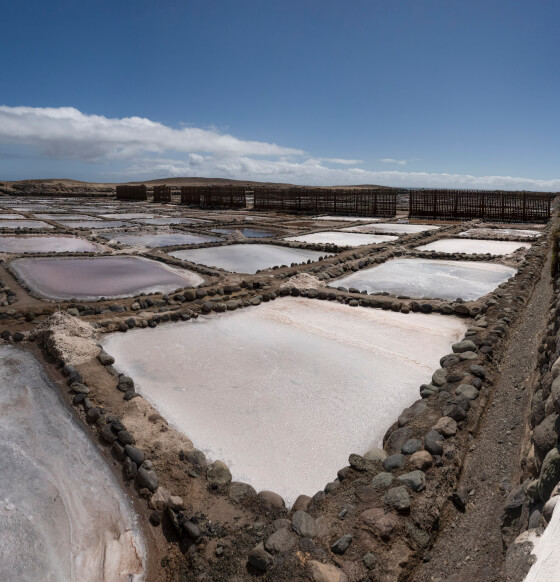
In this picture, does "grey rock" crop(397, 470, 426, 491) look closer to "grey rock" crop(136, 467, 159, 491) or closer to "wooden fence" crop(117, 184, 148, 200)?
"grey rock" crop(136, 467, 159, 491)

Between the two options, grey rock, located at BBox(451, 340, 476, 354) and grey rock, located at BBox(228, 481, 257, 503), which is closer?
grey rock, located at BBox(228, 481, 257, 503)

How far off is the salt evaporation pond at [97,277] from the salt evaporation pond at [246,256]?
0.96 meters

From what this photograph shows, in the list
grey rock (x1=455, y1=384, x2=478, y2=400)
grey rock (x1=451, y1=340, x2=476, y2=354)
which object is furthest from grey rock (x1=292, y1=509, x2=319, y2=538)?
grey rock (x1=451, y1=340, x2=476, y2=354)

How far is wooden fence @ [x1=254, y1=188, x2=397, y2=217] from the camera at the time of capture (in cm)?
2394

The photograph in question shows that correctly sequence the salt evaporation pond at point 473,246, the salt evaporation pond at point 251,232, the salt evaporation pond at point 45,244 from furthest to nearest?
the salt evaporation pond at point 251,232 → the salt evaporation pond at point 473,246 → the salt evaporation pond at point 45,244

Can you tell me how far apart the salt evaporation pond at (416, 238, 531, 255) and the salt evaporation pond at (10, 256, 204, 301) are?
21.5 ft

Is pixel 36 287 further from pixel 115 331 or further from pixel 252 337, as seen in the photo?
pixel 252 337

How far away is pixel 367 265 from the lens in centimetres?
935

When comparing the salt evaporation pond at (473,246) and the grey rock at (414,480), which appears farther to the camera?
the salt evaporation pond at (473,246)

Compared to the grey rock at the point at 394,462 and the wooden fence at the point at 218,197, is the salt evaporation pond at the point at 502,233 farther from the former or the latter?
the wooden fence at the point at 218,197

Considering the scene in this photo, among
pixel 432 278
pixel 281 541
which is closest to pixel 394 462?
pixel 281 541

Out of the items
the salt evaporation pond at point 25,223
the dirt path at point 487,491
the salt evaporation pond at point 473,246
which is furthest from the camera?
the salt evaporation pond at point 25,223

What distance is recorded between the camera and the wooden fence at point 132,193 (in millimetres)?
38156

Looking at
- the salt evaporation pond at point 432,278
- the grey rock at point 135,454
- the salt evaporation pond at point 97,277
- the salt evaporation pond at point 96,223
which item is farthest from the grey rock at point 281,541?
the salt evaporation pond at point 96,223
